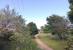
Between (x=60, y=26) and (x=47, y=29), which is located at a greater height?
(x=47, y=29)

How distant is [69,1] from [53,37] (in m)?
11.1

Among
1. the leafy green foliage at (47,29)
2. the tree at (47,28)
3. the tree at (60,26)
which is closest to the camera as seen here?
the tree at (60,26)

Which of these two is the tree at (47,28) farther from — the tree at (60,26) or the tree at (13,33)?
the tree at (13,33)

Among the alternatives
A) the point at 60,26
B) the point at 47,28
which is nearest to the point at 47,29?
the point at 47,28

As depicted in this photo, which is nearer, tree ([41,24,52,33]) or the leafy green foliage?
the leafy green foliage

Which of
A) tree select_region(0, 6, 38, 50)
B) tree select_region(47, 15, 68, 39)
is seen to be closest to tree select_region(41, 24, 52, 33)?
tree select_region(47, 15, 68, 39)

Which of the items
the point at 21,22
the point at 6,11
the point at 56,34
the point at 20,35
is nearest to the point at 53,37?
the point at 56,34

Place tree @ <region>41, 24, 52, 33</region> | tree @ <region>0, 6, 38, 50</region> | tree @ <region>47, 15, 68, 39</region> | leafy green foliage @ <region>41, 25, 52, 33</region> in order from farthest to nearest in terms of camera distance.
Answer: tree @ <region>41, 24, 52, 33</region> → leafy green foliage @ <region>41, 25, 52, 33</region> → tree @ <region>47, 15, 68, 39</region> → tree @ <region>0, 6, 38, 50</region>

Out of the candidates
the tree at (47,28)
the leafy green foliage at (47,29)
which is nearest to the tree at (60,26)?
the leafy green foliage at (47,29)

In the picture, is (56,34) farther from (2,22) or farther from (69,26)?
(2,22)

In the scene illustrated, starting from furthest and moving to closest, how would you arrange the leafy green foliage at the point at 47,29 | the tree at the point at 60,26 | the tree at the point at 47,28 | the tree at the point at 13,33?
the tree at the point at 47,28 → the leafy green foliage at the point at 47,29 → the tree at the point at 60,26 → the tree at the point at 13,33

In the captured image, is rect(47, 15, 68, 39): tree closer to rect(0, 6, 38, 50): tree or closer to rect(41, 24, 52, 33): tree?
rect(41, 24, 52, 33): tree

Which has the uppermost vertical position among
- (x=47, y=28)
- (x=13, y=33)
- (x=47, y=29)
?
(x=47, y=28)

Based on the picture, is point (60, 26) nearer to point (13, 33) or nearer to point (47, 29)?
point (13, 33)
